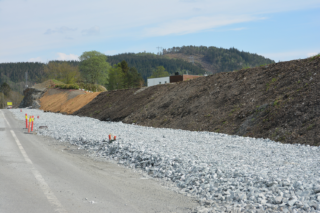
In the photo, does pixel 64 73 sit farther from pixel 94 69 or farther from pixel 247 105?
pixel 247 105

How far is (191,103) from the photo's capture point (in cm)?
2016

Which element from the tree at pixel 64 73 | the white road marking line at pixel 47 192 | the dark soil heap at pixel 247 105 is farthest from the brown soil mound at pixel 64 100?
the white road marking line at pixel 47 192

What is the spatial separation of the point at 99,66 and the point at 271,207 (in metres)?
96.7

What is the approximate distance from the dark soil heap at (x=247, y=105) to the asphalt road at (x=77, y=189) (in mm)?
7352

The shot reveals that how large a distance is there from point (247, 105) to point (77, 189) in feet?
39.9

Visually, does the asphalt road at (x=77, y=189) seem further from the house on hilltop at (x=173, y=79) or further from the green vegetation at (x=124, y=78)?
the green vegetation at (x=124, y=78)

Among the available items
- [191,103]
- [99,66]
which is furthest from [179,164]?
[99,66]

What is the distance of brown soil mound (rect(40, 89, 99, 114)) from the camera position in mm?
39906

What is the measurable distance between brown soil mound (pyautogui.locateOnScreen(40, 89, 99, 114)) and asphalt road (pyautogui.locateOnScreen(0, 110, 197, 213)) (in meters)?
30.7

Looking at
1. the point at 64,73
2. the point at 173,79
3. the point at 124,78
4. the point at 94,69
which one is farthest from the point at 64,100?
the point at 124,78

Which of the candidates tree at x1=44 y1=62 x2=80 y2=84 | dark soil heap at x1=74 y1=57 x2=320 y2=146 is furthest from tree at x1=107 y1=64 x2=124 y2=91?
dark soil heap at x1=74 y1=57 x2=320 y2=146

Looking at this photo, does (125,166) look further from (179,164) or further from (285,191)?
(285,191)

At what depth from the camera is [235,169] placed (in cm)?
666

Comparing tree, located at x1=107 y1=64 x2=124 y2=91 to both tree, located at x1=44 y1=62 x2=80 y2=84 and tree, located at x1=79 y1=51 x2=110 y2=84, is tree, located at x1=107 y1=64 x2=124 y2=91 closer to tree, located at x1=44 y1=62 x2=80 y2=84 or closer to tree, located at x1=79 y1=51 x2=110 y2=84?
tree, located at x1=79 y1=51 x2=110 y2=84
